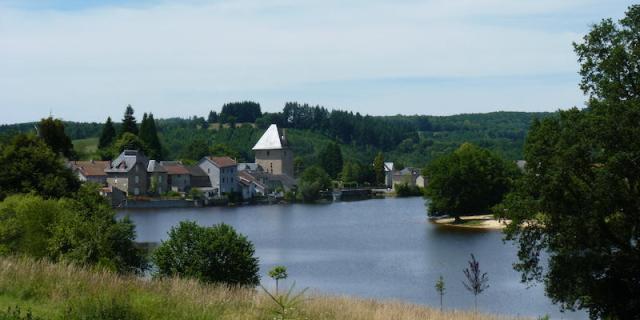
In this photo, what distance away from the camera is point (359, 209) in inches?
3061

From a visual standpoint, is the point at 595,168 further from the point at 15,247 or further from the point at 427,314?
the point at 15,247

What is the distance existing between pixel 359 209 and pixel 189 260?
59.2 meters

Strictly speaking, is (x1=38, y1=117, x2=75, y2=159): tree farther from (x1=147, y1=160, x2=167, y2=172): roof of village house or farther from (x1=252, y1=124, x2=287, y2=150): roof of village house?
(x1=252, y1=124, x2=287, y2=150): roof of village house

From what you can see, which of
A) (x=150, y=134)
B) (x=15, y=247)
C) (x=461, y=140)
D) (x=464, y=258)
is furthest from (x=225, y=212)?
(x=461, y=140)

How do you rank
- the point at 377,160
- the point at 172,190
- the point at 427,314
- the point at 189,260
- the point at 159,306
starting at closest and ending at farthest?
1. the point at 159,306
2. the point at 427,314
3. the point at 189,260
4. the point at 172,190
5. the point at 377,160

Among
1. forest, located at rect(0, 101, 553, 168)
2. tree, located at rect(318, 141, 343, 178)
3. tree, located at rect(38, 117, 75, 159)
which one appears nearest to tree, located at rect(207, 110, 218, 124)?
forest, located at rect(0, 101, 553, 168)

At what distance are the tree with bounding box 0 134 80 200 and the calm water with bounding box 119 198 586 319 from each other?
27.2 ft

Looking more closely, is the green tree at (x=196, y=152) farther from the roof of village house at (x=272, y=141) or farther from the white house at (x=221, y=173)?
the white house at (x=221, y=173)

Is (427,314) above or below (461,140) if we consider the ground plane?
below

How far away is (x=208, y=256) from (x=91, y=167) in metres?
65.0

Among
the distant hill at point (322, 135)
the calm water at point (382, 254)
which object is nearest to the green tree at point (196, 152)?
the distant hill at point (322, 135)

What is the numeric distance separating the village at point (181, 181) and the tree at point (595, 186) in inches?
2311

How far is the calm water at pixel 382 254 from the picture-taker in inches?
1030

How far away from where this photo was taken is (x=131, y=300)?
36.5ft
